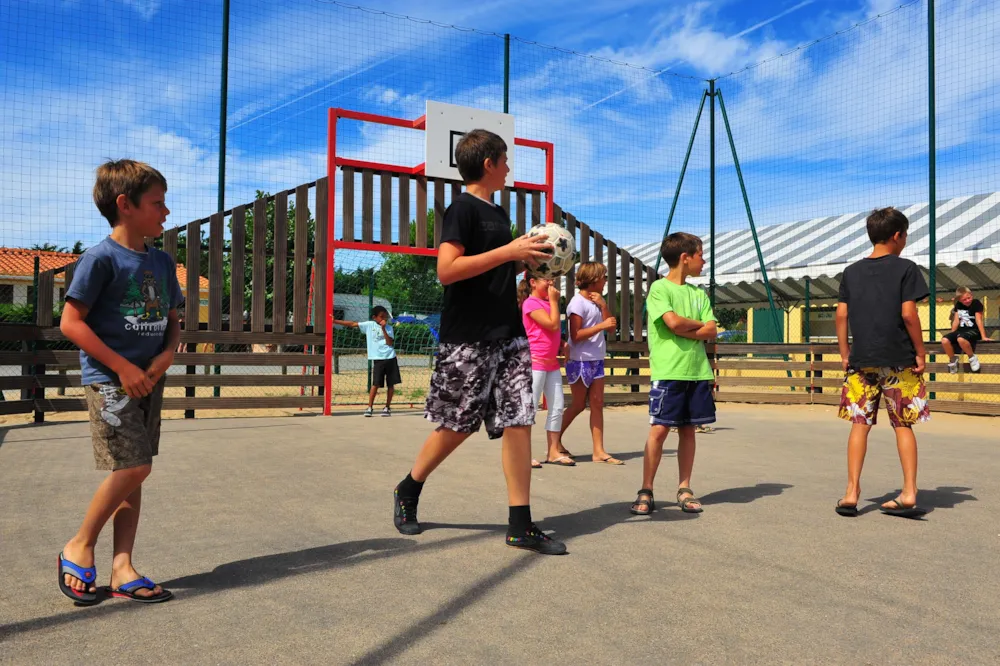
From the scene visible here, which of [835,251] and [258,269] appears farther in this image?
[835,251]

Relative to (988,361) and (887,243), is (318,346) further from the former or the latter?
(988,361)

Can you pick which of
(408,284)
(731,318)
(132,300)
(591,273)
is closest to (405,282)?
(408,284)

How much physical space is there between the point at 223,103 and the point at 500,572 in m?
9.02

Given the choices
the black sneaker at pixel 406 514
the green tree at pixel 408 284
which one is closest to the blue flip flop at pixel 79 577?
the black sneaker at pixel 406 514

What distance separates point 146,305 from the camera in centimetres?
301

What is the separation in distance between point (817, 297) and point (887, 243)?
18255 millimetres

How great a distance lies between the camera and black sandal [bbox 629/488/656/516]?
14.8 feet

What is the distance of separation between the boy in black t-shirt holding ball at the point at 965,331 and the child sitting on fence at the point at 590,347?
6663 millimetres

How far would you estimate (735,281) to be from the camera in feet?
66.8

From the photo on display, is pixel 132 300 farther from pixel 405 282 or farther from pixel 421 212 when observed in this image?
pixel 405 282

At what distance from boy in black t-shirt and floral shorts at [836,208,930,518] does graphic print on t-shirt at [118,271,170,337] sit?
3578 millimetres

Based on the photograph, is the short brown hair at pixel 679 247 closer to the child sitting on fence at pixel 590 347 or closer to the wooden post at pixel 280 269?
the child sitting on fence at pixel 590 347

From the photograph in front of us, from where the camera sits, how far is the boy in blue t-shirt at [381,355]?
35.4 feet

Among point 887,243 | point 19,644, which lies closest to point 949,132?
point 887,243
